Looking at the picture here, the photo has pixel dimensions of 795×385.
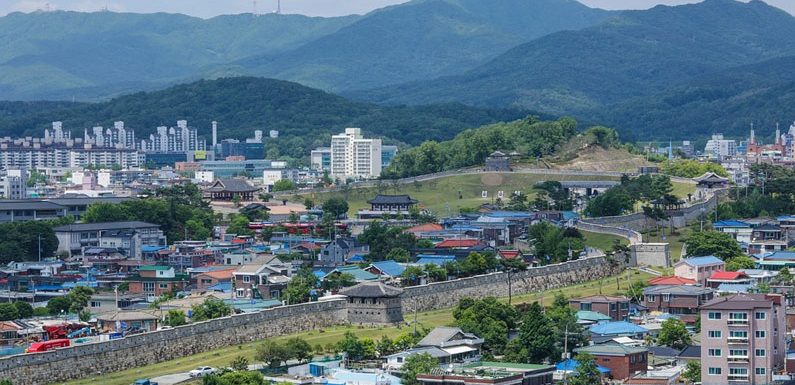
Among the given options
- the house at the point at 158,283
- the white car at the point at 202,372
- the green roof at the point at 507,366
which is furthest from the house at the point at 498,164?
the white car at the point at 202,372

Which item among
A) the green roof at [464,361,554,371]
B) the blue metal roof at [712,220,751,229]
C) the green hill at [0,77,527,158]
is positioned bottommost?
the green roof at [464,361,554,371]

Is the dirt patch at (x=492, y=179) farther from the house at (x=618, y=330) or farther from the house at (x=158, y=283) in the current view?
the house at (x=618, y=330)

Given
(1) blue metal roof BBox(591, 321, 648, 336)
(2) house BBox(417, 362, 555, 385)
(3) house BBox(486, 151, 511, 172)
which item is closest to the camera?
(2) house BBox(417, 362, 555, 385)

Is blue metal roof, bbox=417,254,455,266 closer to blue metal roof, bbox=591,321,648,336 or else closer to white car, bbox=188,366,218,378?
blue metal roof, bbox=591,321,648,336

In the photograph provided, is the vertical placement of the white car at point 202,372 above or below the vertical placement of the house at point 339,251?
below

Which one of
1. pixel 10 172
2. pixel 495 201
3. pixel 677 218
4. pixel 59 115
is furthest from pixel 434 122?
pixel 677 218

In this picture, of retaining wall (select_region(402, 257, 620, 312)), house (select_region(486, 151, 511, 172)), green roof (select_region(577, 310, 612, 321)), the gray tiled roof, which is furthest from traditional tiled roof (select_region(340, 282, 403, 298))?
house (select_region(486, 151, 511, 172))

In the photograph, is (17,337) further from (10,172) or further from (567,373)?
(10,172)
